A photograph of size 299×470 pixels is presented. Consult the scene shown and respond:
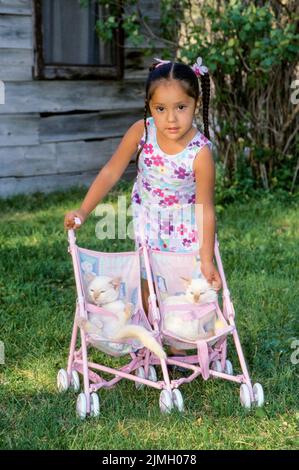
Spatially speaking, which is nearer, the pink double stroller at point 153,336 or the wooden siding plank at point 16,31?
the pink double stroller at point 153,336

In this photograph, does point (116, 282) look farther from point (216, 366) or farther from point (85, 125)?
point (85, 125)

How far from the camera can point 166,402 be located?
10.8 feet

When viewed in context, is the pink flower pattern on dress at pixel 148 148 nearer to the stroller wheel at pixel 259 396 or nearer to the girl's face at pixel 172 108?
the girl's face at pixel 172 108

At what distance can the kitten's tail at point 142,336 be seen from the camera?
328 centimetres

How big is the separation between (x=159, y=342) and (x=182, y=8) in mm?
5593

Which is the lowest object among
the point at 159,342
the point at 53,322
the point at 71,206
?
the point at 71,206

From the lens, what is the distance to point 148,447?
3.03m

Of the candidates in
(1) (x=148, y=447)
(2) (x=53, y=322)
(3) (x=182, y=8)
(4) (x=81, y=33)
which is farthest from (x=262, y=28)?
(1) (x=148, y=447)

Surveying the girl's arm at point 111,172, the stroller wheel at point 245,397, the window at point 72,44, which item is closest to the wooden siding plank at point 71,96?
the window at point 72,44

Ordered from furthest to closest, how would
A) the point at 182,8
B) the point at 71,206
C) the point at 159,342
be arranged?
the point at 182,8 < the point at 71,206 < the point at 159,342

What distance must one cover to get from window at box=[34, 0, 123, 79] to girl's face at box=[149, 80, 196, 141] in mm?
4724

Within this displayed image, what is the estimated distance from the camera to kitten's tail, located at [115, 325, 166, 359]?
328cm

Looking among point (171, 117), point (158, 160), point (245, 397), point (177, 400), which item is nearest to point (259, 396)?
point (245, 397)
